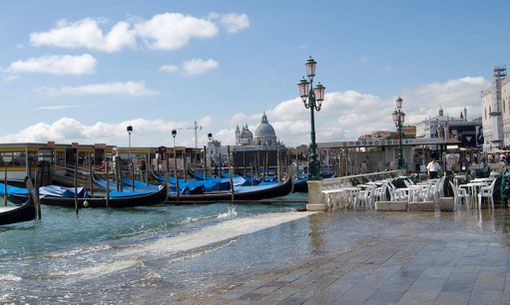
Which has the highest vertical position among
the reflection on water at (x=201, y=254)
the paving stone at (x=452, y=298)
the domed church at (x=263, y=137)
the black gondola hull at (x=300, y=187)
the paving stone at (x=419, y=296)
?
the domed church at (x=263, y=137)

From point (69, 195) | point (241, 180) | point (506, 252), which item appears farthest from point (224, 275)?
point (241, 180)

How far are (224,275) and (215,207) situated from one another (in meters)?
17.4

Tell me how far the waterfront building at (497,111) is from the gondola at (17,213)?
46675mm

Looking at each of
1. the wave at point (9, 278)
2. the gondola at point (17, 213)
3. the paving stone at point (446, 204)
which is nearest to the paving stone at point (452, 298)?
the wave at point (9, 278)

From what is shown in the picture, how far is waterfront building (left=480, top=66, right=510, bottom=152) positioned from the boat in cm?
4667

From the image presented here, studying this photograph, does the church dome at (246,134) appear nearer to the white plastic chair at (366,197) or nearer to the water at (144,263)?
the water at (144,263)

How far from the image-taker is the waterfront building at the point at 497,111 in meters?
54.1

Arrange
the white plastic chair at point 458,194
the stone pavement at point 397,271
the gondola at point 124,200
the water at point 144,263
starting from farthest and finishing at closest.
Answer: the gondola at point 124,200 → the white plastic chair at point 458,194 → the water at point 144,263 → the stone pavement at point 397,271

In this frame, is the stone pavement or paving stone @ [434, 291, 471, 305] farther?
the stone pavement

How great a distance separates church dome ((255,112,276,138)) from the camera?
165 meters

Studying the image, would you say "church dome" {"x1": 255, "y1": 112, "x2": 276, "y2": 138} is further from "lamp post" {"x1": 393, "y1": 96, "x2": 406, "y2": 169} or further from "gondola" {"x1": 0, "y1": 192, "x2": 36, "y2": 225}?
"gondola" {"x1": 0, "y1": 192, "x2": 36, "y2": 225}

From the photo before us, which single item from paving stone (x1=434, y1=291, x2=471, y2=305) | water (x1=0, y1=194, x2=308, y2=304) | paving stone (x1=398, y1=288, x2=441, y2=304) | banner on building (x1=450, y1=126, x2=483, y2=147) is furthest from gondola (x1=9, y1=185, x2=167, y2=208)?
banner on building (x1=450, y1=126, x2=483, y2=147)

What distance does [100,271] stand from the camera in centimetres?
741

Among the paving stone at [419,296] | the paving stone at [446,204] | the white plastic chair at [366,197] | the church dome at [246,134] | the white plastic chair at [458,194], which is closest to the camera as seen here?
the paving stone at [419,296]
